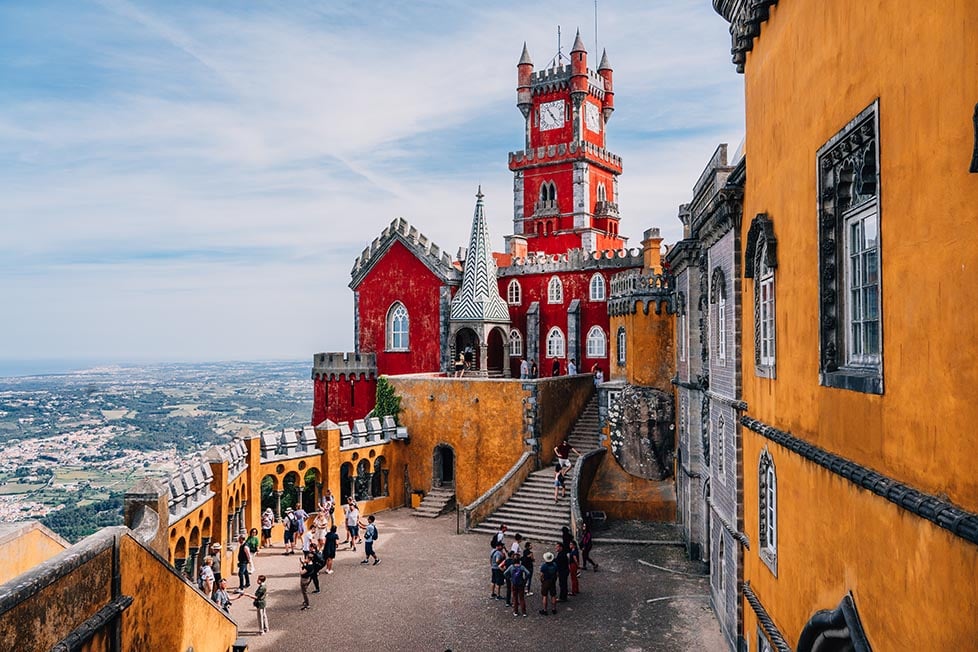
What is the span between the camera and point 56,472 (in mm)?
52625

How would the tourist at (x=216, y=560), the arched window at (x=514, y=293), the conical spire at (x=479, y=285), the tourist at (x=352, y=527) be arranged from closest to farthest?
1. the tourist at (x=216, y=560)
2. the tourist at (x=352, y=527)
3. the conical spire at (x=479, y=285)
4. the arched window at (x=514, y=293)

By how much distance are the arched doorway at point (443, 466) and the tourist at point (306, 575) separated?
9.65m

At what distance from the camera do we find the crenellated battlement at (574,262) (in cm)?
3206

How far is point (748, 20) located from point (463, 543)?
16513 millimetres

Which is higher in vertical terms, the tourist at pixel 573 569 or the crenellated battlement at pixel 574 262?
the crenellated battlement at pixel 574 262

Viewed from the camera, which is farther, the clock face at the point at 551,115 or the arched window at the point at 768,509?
the clock face at the point at 551,115

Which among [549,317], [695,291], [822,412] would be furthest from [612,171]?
[822,412]

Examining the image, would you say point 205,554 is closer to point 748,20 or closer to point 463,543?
point 463,543

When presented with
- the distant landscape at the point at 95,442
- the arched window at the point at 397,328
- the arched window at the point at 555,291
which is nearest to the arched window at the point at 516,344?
the arched window at the point at 555,291

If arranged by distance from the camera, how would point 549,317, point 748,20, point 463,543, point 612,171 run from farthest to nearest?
point 612,171
point 549,317
point 463,543
point 748,20

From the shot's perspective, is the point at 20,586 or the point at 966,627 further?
the point at 20,586

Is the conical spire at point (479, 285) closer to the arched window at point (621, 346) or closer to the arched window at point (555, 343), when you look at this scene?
the arched window at point (555, 343)

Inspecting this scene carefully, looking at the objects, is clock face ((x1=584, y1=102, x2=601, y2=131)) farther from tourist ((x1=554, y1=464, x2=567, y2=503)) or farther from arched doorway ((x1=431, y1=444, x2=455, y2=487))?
tourist ((x1=554, y1=464, x2=567, y2=503))

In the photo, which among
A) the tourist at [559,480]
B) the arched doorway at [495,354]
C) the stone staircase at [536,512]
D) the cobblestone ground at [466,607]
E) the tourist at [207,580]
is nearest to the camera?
the cobblestone ground at [466,607]
